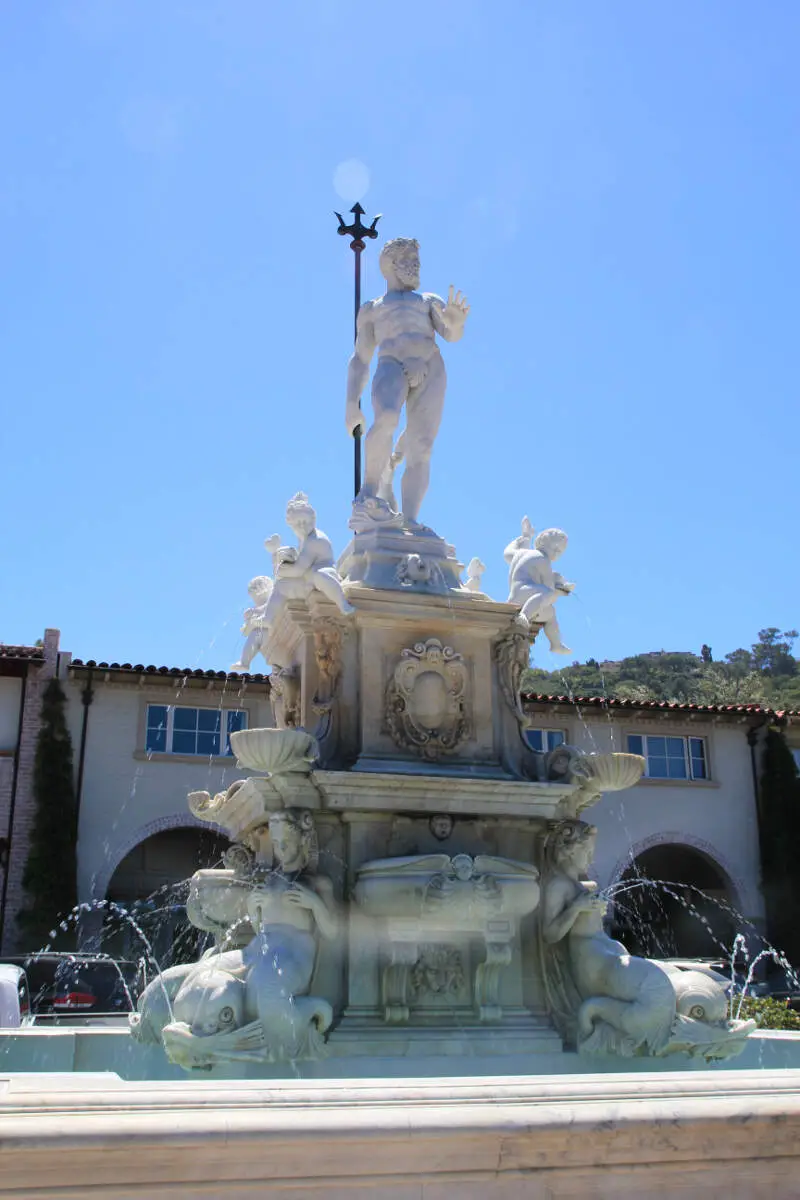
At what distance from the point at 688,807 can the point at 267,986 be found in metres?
22.5

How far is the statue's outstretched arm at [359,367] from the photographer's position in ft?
32.0


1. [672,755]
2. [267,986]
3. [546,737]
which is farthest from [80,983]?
[672,755]

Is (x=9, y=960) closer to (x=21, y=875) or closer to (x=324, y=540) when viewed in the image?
(x=21, y=875)

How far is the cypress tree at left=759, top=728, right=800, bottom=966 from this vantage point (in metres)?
26.7

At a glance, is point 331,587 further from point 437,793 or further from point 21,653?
point 21,653

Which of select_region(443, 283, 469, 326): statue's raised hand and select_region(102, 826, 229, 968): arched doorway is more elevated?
select_region(443, 283, 469, 326): statue's raised hand

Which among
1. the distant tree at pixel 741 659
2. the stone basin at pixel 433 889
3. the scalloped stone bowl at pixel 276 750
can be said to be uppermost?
the distant tree at pixel 741 659

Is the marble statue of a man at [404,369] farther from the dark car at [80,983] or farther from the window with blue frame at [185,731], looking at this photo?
the window with blue frame at [185,731]

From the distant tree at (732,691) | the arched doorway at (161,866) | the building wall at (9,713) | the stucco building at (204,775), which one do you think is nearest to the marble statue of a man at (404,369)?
the stucco building at (204,775)

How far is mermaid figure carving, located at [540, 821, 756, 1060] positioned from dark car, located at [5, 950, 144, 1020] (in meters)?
12.2

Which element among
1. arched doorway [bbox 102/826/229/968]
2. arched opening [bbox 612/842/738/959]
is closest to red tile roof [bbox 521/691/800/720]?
arched opening [bbox 612/842/738/959]

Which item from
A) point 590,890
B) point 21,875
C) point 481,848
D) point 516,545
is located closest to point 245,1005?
point 481,848

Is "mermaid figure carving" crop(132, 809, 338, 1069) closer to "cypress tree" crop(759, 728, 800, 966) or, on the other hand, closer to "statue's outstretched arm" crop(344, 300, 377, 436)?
"statue's outstretched arm" crop(344, 300, 377, 436)

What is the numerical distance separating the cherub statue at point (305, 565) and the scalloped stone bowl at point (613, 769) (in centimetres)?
194
